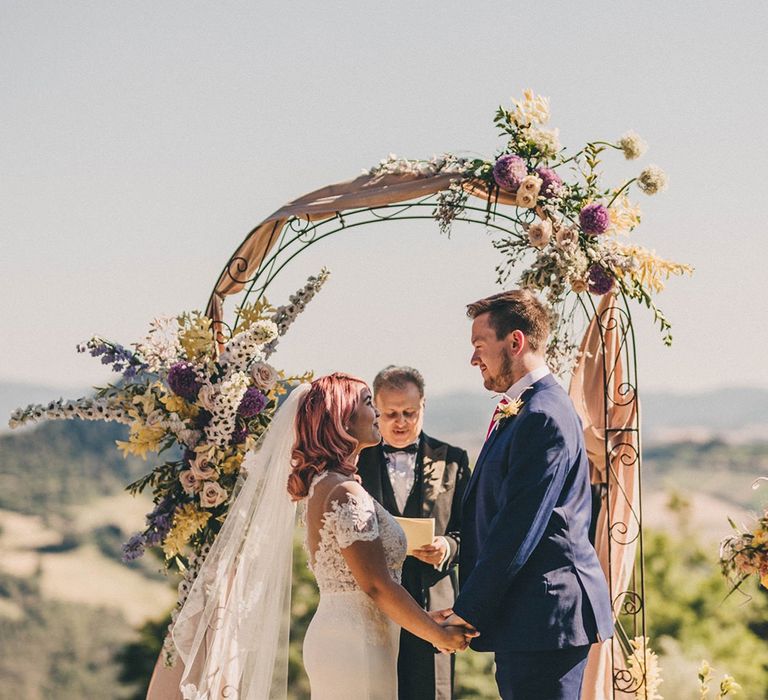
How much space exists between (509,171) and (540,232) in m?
0.38

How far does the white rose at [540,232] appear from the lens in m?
5.61

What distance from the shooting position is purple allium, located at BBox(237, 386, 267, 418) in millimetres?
5625

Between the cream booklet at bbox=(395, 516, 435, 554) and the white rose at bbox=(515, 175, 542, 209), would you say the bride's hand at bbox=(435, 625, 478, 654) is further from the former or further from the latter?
the white rose at bbox=(515, 175, 542, 209)

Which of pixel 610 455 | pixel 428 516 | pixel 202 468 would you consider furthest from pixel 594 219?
pixel 202 468

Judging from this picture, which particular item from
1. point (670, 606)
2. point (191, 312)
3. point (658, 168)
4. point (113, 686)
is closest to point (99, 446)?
point (113, 686)

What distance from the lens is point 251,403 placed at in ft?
18.4

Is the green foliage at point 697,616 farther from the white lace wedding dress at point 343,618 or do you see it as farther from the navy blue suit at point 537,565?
the white lace wedding dress at point 343,618

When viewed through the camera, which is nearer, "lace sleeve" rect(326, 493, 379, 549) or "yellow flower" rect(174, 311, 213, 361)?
"lace sleeve" rect(326, 493, 379, 549)

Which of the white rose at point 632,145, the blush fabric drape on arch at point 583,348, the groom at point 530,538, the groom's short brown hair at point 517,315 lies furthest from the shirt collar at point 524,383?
the white rose at point 632,145

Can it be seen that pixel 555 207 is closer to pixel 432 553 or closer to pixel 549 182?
pixel 549 182

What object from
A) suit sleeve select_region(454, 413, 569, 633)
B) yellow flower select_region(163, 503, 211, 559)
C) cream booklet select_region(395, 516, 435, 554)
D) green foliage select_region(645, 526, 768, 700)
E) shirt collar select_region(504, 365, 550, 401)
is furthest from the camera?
green foliage select_region(645, 526, 768, 700)

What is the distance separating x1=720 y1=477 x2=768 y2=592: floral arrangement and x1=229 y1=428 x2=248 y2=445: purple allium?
2.58 m

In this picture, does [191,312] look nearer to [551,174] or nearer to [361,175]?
[361,175]

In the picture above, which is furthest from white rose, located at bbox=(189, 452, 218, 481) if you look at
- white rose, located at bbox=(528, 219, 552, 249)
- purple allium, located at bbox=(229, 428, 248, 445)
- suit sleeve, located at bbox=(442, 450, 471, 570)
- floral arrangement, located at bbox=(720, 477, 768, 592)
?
floral arrangement, located at bbox=(720, 477, 768, 592)
